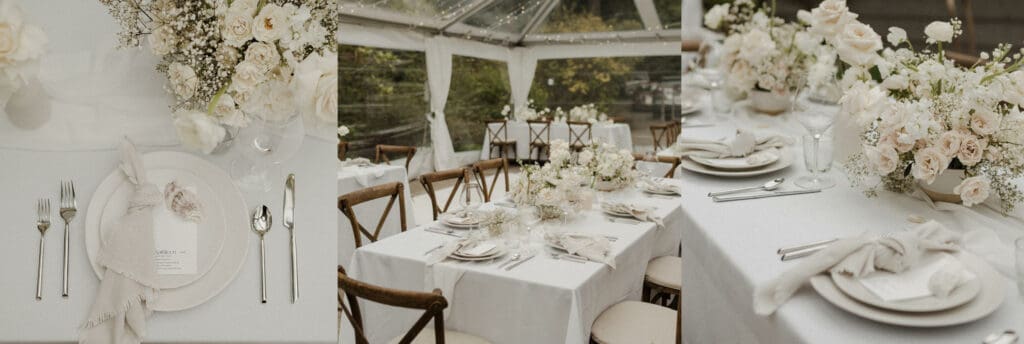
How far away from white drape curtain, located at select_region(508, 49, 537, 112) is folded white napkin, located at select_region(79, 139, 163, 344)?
95 cm

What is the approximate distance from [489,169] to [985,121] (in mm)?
895

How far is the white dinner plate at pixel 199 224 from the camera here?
4.58 feet

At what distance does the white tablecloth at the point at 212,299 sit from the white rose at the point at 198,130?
0.49 feet

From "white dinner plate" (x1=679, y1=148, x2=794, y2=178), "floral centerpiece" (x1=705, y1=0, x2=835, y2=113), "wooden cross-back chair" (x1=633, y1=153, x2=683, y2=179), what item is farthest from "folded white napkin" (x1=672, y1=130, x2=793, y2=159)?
"floral centerpiece" (x1=705, y1=0, x2=835, y2=113)

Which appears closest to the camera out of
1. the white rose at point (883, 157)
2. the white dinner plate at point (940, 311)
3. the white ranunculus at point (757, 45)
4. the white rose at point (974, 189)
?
the white dinner plate at point (940, 311)

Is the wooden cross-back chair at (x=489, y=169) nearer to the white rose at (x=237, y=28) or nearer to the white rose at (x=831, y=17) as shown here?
the white rose at (x=237, y=28)

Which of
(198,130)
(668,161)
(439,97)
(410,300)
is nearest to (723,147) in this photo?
(668,161)

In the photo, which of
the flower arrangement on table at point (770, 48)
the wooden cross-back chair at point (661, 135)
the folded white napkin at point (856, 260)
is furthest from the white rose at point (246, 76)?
the flower arrangement on table at point (770, 48)

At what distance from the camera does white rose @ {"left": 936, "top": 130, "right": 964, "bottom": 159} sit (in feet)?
3.34

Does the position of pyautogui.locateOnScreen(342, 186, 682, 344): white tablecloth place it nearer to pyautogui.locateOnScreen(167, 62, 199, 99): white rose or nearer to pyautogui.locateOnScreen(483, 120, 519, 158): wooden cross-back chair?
pyautogui.locateOnScreen(483, 120, 519, 158): wooden cross-back chair

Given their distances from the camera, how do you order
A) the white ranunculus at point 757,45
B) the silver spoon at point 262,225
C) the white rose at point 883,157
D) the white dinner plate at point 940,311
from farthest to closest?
the white ranunculus at point 757,45 < the silver spoon at point 262,225 < the white rose at point 883,157 < the white dinner plate at point 940,311

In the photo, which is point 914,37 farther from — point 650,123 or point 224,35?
point 224,35

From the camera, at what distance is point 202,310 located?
1472 mm

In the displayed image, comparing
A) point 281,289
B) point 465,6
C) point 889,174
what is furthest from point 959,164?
point 281,289
